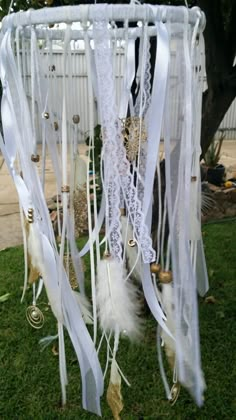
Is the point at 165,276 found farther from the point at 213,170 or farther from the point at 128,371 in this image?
the point at 213,170

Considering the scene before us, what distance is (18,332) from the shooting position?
179 cm

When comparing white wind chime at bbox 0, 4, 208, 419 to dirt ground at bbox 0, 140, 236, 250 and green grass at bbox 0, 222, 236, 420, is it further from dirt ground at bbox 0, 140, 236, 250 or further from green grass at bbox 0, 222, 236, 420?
dirt ground at bbox 0, 140, 236, 250

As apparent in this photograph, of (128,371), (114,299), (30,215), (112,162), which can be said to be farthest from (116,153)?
(128,371)

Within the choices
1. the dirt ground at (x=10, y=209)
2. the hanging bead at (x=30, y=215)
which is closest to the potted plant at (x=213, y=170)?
the dirt ground at (x=10, y=209)

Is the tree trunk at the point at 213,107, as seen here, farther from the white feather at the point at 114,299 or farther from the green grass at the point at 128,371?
the white feather at the point at 114,299

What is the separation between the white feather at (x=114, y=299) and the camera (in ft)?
3.43

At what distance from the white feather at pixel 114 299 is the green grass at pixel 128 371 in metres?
0.48

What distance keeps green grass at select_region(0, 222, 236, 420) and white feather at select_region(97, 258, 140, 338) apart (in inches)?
19.1

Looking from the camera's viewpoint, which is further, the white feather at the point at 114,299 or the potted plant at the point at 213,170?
the potted plant at the point at 213,170

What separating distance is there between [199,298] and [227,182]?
5.23 ft

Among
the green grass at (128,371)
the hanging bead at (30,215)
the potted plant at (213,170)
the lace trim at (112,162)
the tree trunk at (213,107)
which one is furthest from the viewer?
the potted plant at (213,170)

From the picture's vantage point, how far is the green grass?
1.39 m

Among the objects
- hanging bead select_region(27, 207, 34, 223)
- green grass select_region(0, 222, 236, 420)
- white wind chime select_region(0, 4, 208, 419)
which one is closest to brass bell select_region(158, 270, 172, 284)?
white wind chime select_region(0, 4, 208, 419)

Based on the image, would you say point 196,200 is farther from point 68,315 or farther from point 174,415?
point 174,415
